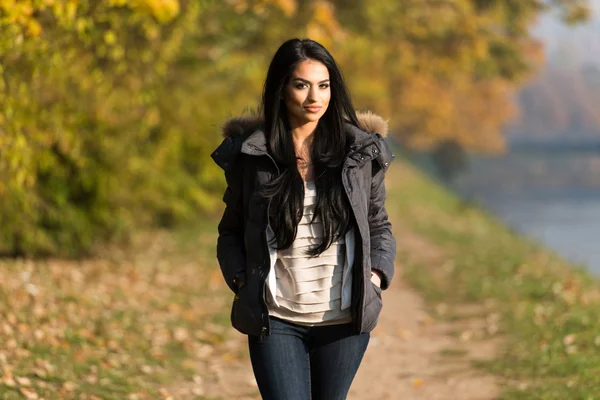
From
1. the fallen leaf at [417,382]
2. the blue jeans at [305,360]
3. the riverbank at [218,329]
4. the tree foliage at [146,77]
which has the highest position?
the tree foliage at [146,77]

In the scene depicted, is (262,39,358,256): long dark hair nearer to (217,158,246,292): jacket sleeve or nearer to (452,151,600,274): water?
(217,158,246,292): jacket sleeve

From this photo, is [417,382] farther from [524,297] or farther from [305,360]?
[305,360]

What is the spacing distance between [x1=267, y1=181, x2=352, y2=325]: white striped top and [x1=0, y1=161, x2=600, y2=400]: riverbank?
2.81 metres

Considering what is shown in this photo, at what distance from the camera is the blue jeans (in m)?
3.54

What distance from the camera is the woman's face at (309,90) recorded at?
3.54m

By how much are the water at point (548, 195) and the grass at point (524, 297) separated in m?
2.44

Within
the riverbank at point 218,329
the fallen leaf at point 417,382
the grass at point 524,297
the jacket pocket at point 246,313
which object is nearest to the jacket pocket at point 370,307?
the jacket pocket at point 246,313

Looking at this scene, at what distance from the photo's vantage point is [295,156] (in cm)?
360

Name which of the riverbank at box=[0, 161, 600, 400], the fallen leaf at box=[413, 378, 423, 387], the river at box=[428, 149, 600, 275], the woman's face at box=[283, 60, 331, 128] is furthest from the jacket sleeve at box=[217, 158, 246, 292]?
the river at box=[428, 149, 600, 275]

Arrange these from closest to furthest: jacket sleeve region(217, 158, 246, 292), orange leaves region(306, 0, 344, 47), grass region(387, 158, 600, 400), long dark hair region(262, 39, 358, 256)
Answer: long dark hair region(262, 39, 358, 256) → jacket sleeve region(217, 158, 246, 292) → grass region(387, 158, 600, 400) → orange leaves region(306, 0, 344, 47)

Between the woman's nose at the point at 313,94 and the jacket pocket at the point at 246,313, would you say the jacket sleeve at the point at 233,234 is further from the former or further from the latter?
the woman's nose at the point at 313,94

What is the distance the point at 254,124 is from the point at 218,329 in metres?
5.83

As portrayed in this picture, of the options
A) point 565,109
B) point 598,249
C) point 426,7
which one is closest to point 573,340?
point 426,7

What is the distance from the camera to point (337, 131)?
144 inches
